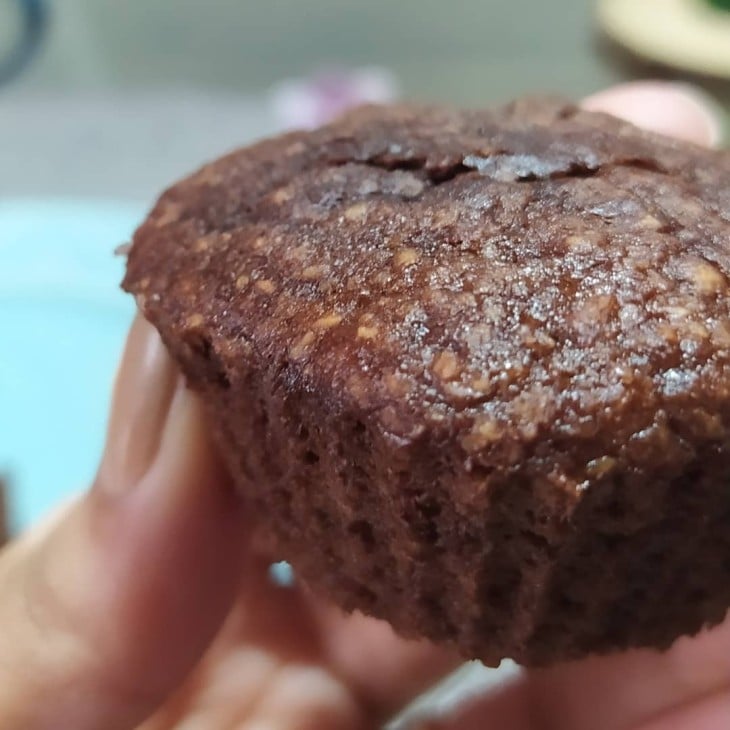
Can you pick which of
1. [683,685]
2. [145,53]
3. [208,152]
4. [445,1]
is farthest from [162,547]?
[145,53]

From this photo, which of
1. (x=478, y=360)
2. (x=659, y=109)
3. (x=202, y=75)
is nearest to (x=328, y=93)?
(x=202, y=75)

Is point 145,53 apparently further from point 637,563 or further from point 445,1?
point 637,563

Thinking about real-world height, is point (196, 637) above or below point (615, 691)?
above

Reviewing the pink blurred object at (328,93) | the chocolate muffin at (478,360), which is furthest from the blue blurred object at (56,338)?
the chocolate muffin at (478,360)

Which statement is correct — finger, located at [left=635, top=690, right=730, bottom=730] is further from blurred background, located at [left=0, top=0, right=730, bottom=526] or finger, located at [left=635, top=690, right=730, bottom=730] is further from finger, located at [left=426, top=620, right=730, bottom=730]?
blurred background, located at [left=0, top=0, right=730, bottom=526]

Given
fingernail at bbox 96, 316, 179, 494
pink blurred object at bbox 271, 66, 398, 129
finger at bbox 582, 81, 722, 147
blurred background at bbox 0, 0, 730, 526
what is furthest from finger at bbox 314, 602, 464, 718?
pink blurred object at bbox 271, 66, 398, 129

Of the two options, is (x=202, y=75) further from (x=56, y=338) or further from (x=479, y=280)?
(x=479, y=280)

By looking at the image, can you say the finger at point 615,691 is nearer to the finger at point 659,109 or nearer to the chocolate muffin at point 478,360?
the chocolate muffin at point 478,360
